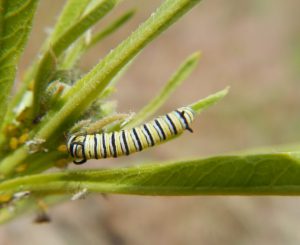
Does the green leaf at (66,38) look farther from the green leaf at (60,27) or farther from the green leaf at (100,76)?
the green leaf at (60,27)

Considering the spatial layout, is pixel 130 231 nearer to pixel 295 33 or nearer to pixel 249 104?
pixel 249 104

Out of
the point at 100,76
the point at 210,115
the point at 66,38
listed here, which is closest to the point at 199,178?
the point at 100,76

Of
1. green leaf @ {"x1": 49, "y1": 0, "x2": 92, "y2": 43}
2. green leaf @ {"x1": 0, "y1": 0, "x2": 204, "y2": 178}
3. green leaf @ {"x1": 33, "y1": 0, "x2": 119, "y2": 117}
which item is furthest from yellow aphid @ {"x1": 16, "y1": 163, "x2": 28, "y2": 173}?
green leaf @ {"x1": 49, "y1": 0, "x2": 92, "y2": 43}

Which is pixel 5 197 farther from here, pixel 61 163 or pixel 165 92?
pixel 165 92

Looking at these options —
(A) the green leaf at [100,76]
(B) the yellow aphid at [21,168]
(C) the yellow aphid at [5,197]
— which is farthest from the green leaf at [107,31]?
(C) the yellow aphid at [5,197]

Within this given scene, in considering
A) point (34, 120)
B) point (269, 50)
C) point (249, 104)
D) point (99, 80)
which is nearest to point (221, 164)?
point (99, 80)
